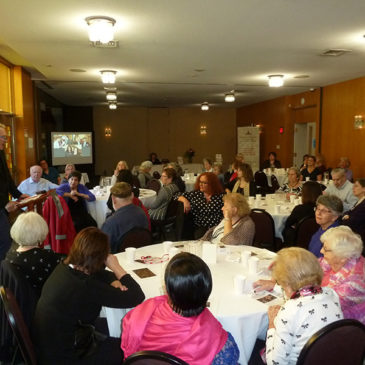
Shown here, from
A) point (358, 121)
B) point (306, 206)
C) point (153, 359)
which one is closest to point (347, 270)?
point (153, 359)

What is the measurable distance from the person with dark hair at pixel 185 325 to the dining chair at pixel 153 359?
165mm

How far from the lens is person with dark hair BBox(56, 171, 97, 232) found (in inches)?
219

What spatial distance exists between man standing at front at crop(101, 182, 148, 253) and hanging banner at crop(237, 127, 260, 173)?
11243mm

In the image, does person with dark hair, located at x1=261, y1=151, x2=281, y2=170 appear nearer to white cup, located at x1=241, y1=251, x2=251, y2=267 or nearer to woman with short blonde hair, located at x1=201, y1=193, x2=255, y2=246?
woman with short blonde hair, located at x1=201, y1=193, x2=255, y2=246

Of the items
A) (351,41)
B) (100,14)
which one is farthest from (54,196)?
(351,41)

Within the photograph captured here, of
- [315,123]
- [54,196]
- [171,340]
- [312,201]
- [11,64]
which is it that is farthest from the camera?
[315,123]

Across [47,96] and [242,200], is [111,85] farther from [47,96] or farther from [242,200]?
[242,200]

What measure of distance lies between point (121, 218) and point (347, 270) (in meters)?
2.17

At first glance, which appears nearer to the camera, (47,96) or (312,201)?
(312,201)

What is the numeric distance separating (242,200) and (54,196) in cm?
215

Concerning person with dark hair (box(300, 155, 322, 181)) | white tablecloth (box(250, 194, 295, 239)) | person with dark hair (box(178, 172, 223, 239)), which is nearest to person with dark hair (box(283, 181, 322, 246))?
white tablecloth (box(250, 194, 295, 239))

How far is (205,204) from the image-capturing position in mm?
4945

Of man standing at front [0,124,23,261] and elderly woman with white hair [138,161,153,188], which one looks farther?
elderly woman with white hair [138,161,153,188]

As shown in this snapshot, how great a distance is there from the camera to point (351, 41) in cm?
564
